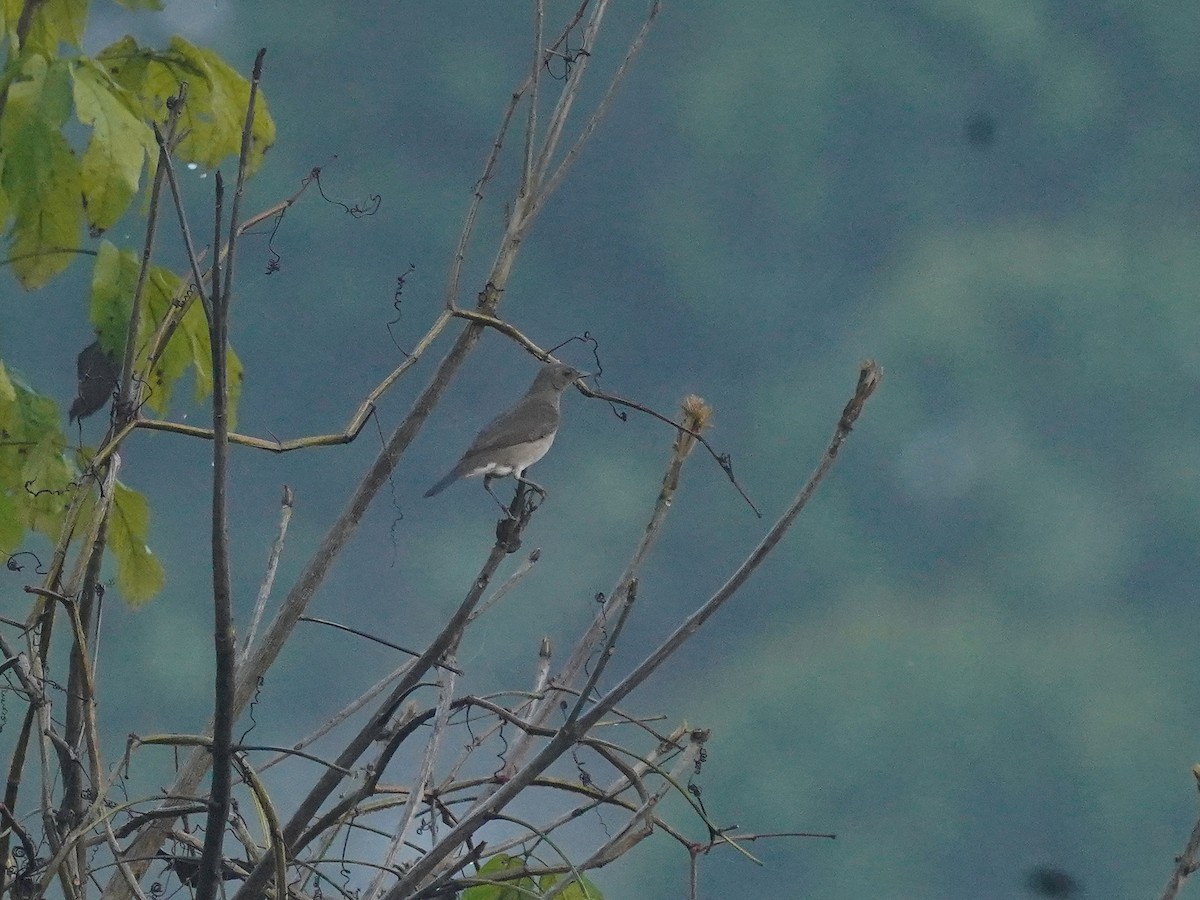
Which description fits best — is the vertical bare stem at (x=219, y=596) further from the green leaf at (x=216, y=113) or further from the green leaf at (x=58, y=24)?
the green leaf at (x=58, y=24)

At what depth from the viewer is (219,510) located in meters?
0.93

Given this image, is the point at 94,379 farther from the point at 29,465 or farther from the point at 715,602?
the point at 715,602

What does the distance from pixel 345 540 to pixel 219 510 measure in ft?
1.48

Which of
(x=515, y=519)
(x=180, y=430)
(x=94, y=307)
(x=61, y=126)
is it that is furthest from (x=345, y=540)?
(x=61, y=126)

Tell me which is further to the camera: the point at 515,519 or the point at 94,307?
the point at 94,307

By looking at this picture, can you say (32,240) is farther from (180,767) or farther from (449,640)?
(449,640)

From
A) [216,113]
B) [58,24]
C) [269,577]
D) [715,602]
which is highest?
[58,24]

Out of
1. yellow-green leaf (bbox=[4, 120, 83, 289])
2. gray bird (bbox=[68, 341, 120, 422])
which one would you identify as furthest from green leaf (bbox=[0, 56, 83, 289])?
gray bird (bbox=[68, 341, 120, 422])

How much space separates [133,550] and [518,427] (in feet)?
2.70

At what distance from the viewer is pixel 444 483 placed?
7.53 feet

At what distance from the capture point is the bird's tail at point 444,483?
2.26 metres

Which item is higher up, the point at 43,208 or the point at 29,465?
the point at 43,208

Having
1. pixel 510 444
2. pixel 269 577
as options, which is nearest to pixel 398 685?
pixel 269 577

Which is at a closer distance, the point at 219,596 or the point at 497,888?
the point at 219,596
